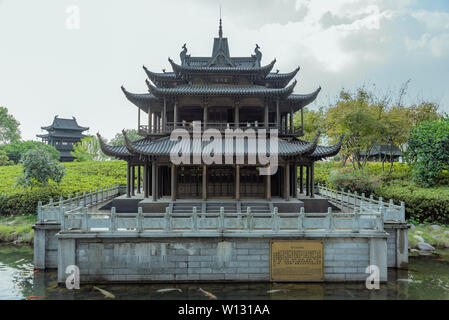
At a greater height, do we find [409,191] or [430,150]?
[430,150]

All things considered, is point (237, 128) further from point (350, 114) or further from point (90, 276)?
point (350, 114)

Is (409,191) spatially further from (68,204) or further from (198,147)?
(68,204)

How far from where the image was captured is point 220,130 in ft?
56.7

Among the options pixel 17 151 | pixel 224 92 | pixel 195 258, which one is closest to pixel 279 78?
pixel 224 92

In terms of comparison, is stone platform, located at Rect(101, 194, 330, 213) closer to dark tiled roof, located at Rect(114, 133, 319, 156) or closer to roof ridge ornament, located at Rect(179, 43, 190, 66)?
dark tiled roof, located at Rect(114, 133, 319, 156)

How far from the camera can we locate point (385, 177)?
2467 centimetres

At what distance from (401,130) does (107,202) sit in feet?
96.7

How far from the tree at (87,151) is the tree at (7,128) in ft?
53.1

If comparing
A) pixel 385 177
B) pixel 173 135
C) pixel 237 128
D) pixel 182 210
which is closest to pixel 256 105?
pixel 237 128

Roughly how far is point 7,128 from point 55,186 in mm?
47407

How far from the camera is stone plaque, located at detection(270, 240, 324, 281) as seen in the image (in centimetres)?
1128

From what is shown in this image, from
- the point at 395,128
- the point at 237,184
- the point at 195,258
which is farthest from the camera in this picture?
the point at 395,128

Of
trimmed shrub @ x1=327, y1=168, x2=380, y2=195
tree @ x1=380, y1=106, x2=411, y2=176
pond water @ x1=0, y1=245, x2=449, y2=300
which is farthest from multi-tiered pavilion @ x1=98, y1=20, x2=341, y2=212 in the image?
tree @ x1=380, y1=106, x2=411, y2=176
